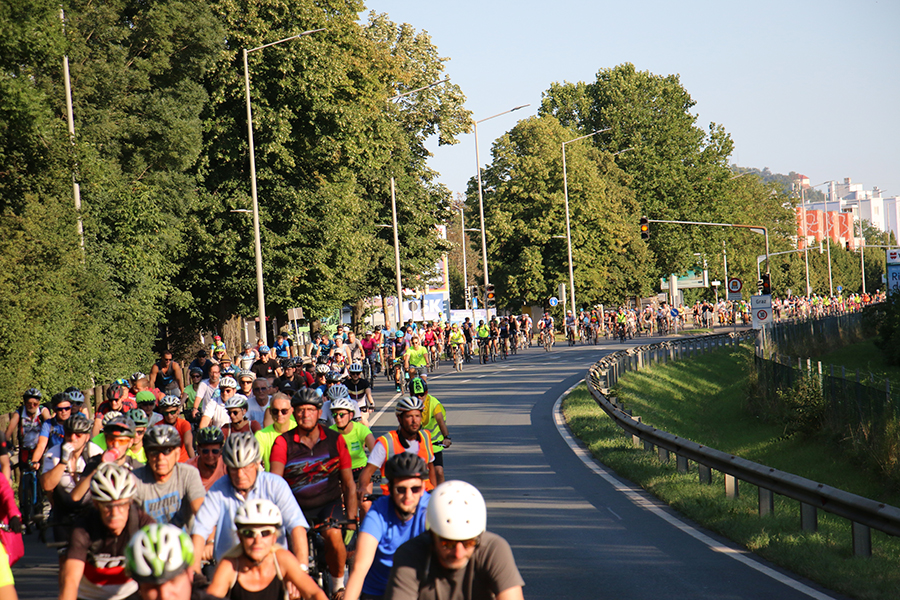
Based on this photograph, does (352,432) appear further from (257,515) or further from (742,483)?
(742,483)

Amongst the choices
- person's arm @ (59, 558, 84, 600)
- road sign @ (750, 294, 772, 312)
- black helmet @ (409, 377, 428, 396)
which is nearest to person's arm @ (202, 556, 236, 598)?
person's arm @ (59, 558, 84, 600)

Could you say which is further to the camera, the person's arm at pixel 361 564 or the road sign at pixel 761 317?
the road sign at pixel 761 317

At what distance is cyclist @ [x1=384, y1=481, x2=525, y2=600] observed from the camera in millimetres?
4191

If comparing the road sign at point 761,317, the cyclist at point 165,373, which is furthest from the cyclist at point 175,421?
the road sign at point 761,317

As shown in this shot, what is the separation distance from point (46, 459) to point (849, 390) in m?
14.0

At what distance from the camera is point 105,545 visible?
5227mm

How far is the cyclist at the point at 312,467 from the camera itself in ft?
24.3

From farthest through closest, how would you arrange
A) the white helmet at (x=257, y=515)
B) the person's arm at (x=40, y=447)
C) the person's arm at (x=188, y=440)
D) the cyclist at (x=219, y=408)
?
the person's arm at (x=40, y=447), the cyclist at (x=219, y=408), the person's arm at (x=188, y=440), the white helmet at (x=257, y=515)

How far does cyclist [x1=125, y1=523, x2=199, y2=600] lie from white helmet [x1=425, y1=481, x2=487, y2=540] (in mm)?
972

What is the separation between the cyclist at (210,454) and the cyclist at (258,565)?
2.44 m

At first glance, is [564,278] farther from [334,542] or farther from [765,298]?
[334,542]

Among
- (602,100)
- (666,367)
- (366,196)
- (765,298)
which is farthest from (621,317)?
(602,100)

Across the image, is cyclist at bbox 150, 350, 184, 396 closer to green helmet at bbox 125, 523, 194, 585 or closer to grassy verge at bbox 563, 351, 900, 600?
grassy verge at bbox 563, 351, 900, 600

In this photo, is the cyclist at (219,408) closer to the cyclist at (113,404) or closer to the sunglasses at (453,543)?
the cyclist at (113,404)
